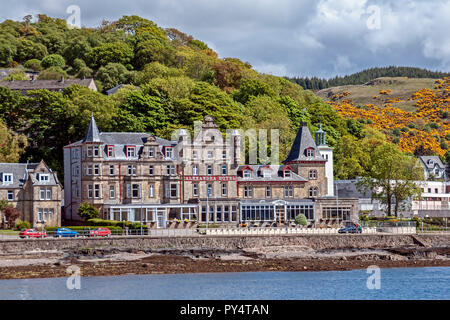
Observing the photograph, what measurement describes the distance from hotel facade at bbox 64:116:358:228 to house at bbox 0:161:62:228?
11.7 feet

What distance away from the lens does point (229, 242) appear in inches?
2559

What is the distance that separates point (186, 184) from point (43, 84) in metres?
46.8

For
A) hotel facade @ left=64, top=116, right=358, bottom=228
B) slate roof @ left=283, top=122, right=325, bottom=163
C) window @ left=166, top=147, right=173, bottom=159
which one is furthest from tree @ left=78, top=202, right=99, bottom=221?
slate roof @ left=283, top=122, right=325, bottom=163

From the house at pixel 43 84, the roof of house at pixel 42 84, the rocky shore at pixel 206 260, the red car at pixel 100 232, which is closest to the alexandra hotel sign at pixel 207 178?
the red car at pixel 100 232

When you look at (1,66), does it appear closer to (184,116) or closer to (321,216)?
(184,116)

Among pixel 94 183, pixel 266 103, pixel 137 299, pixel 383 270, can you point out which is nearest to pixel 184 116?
Result: pixel 266 103

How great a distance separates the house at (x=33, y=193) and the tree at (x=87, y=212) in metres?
2.01

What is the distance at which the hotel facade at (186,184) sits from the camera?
74438mm

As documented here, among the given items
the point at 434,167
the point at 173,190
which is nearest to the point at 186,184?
the point at 173,190

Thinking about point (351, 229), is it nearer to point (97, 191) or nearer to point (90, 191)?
point (97, 191)

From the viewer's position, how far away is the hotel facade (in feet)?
244

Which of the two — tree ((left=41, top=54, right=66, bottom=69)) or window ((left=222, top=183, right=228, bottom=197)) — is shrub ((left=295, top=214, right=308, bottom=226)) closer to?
window ((left=222, top=183, right=228, bottom=197))

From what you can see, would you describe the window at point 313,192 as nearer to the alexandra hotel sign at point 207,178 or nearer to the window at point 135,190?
the alexandra hotel sign at point 207,178

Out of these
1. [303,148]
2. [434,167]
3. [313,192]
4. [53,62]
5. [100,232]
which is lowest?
[100,232]
